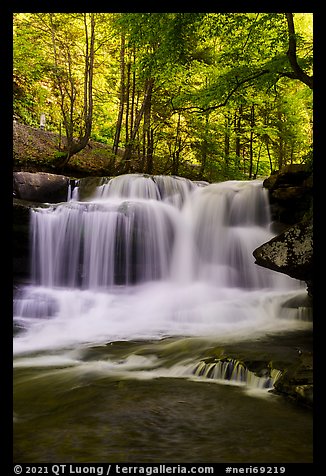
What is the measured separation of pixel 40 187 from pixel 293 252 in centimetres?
790

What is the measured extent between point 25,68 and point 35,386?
462 inches

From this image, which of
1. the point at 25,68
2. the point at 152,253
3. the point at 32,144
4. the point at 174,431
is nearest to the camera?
the point at 174,431

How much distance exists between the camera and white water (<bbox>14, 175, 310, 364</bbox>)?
7785mm

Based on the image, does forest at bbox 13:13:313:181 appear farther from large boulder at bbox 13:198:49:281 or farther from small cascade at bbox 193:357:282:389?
small cascade at bbox 193:357:282:389

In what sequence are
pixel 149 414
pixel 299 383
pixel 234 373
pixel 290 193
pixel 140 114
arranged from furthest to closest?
pixel 140 114 < pixel 290 193 < pixel 234 373 < pixel 299 383 < pixel 149 414

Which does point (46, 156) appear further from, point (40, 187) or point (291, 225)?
point (291, 225)

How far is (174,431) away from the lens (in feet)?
11.5

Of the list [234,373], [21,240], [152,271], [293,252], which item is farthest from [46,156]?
[234,373]

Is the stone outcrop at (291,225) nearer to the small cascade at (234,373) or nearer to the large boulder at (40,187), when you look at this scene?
the small cascade at (234,373)

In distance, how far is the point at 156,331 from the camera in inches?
299

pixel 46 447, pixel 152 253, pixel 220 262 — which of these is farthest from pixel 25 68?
pixel 46 447

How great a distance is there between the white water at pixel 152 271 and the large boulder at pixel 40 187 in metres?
0.43

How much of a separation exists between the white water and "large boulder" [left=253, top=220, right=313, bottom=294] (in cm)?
137
